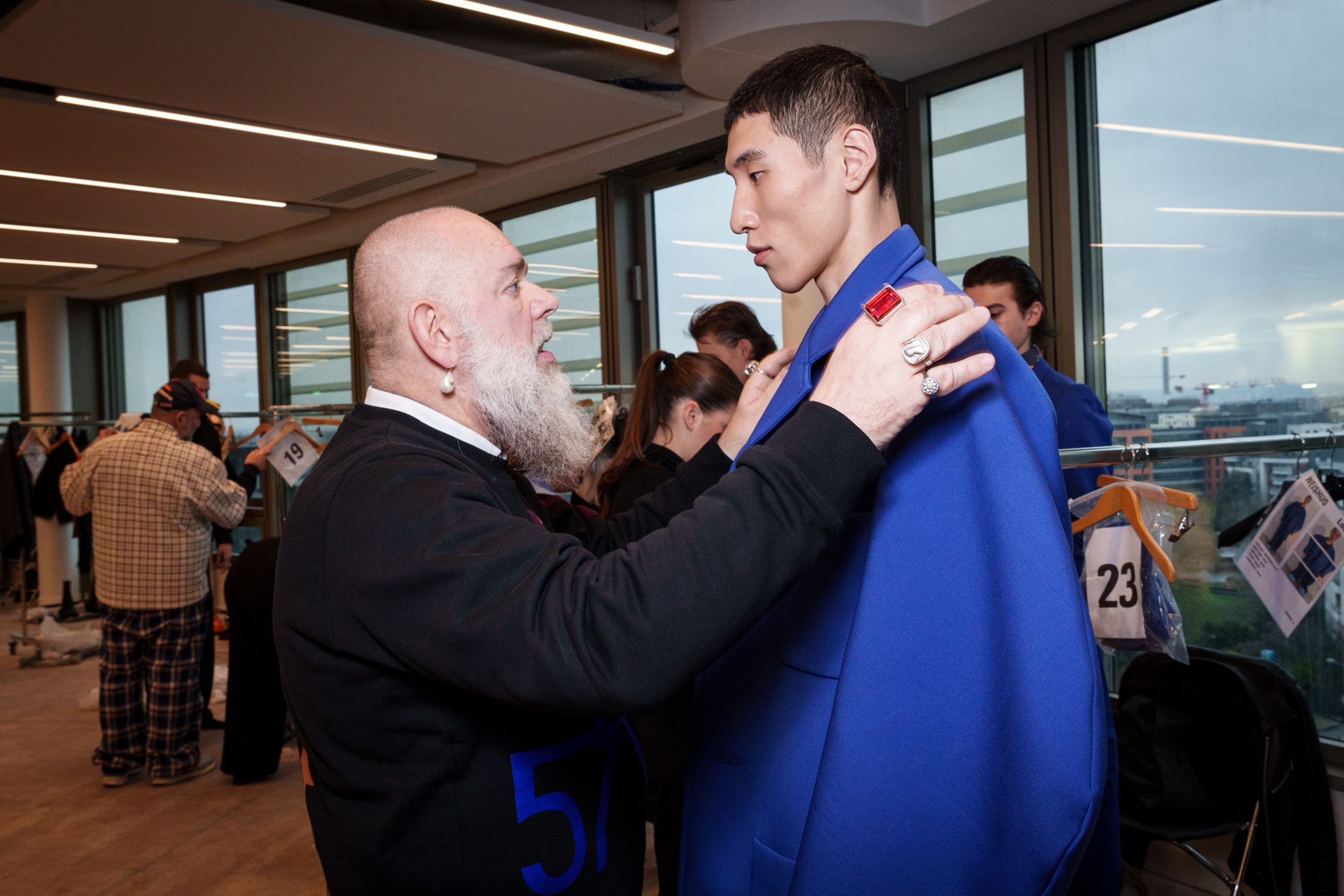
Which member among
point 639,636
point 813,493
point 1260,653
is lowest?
point 1260,653

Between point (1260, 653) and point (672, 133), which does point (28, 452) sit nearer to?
point (672, 133)

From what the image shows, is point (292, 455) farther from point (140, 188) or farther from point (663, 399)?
point (663, 399)

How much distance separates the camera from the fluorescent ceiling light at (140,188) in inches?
185

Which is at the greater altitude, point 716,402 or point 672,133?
point 672,133

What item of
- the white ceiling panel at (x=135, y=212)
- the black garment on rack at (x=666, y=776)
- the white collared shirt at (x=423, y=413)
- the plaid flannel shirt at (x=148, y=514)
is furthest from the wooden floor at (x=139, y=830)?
the white ceiling panel at (x=135, y=212)

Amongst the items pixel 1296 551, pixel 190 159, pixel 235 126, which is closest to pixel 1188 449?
pixel 1296 551

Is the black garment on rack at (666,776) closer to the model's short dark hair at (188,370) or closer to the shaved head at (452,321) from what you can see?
the shaved head at (452,321)

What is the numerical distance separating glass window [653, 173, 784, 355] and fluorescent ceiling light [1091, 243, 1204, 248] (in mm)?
1630

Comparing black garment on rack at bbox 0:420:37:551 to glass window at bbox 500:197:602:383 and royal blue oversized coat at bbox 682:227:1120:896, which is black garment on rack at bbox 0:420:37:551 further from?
royal blue oversized coat at bbox 682:227:1120:896

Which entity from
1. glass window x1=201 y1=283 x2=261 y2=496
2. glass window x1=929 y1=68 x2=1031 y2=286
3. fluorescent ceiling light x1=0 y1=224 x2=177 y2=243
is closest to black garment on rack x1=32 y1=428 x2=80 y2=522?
glass window x1=201 y1=283 x2=261 y2=496

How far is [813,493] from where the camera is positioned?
2.66ft

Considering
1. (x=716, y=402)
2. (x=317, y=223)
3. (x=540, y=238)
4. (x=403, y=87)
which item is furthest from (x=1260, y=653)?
(x=317, y=223)

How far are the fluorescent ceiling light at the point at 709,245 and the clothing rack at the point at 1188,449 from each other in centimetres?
313

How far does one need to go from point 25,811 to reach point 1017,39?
194 inches
